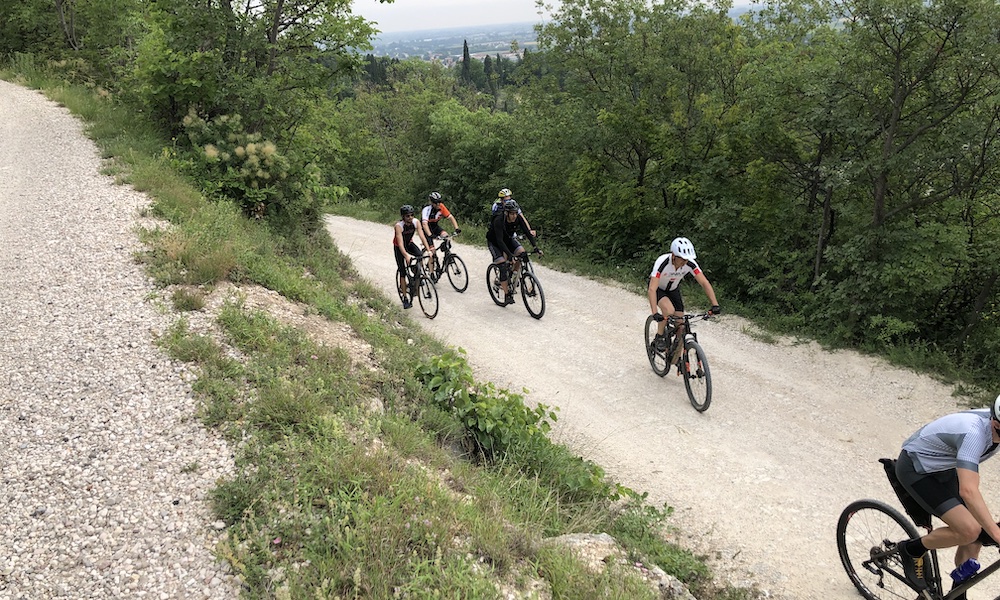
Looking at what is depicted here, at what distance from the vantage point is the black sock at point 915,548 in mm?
4039

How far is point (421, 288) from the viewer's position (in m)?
11.2

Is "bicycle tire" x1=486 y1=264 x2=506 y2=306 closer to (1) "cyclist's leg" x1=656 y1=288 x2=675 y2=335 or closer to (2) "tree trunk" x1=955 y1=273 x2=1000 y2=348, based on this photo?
→ (1) "cyclist's leg" x1=656 y1=288 x2=675 y2=335

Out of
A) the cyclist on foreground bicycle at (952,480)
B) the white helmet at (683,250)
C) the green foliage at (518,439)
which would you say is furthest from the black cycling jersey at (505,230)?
the cyclist on foreground bicycle at (952,480)

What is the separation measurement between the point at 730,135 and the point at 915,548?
9673mm

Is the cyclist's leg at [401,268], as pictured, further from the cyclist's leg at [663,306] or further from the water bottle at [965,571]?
the water bottle at [965,571]

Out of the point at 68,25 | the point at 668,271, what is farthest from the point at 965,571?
the point at 68,25

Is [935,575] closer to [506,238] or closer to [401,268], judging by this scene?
[506,238]

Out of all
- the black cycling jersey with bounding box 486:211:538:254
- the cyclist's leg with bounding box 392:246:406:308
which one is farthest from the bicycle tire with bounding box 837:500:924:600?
the cyclist's leg with bounding box 392:246:406:308

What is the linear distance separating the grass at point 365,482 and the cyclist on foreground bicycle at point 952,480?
1321 millimetres

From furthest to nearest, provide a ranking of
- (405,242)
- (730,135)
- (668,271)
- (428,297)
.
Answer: (730,135) → (428,297) → (405,242) → (668,271)

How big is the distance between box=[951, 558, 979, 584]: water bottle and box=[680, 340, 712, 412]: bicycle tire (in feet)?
10.9

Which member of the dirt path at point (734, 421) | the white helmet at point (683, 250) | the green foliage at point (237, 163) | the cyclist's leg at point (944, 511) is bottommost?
the dirt path at point (734, 421)

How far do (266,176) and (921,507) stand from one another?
1104 cm

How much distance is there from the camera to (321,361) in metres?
6.05
